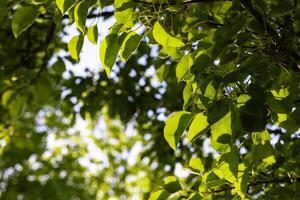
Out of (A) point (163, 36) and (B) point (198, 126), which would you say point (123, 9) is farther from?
(B) point (198, 126)

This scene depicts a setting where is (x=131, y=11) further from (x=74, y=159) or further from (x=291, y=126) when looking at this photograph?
(x=74, y=159)

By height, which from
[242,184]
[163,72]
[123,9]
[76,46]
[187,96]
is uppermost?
[123,9]

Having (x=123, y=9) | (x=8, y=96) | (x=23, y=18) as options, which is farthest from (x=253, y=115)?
(x=8, y=96)

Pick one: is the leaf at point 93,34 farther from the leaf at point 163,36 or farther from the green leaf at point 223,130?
the green leaf at point 223,130

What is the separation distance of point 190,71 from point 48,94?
8.24 feet

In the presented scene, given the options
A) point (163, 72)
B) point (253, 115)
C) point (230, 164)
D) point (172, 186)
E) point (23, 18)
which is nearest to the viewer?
point (253, 115)

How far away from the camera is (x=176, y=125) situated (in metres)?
1.48

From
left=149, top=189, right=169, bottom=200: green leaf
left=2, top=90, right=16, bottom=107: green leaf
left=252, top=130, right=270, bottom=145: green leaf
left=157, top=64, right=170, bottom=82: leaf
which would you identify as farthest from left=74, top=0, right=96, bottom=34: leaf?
left=2, top=90, right=16, bottom=107: green leaf

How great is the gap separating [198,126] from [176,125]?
0.25ft

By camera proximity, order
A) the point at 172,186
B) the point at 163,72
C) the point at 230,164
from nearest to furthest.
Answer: the point at 230,164 → the point at 172,186 → the point at 163,72

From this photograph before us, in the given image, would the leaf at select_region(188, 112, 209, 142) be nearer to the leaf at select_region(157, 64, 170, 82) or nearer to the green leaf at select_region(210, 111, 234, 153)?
the green leaf at select_region(210, 111, 234, 153)

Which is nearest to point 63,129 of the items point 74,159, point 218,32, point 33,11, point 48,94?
point 74,159

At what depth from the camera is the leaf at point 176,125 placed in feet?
4.82

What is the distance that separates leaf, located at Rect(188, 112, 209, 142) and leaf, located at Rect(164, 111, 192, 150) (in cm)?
4
